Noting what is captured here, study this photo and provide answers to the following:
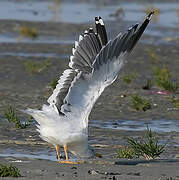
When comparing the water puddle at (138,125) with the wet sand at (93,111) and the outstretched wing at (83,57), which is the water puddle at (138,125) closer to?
the wet sand at (93,111)

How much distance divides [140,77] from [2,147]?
638 centimetres

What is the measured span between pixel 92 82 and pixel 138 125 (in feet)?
11.1

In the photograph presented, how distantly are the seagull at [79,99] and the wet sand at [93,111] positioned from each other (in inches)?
10.6

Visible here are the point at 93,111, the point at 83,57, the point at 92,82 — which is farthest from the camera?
the point at 93,111

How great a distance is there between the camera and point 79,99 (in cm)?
814

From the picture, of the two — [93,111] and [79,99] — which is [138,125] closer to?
[93,111]

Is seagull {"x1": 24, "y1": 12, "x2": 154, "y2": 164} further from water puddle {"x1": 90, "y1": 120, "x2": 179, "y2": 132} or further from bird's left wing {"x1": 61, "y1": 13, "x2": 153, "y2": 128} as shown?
water puddle {"x1": 90, "y1": 120, "x2": 179, "y2": 132}

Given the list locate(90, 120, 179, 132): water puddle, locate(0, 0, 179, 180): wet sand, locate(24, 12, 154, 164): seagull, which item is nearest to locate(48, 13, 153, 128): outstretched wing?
locate(24, 12, 154, 164): seagull

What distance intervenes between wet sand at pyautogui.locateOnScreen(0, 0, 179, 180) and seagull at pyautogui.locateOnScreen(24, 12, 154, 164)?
27cm

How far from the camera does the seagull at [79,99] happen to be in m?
8.06

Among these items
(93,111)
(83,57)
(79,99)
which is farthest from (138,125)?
(79,99)

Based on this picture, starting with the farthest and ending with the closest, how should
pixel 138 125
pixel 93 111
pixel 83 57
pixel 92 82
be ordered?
pixel 93 111 → pixel 138 125 → pixel 83 57 → pixel 92 82

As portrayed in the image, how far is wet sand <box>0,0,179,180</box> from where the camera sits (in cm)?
783

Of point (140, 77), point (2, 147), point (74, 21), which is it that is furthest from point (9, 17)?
point (2, 147)
